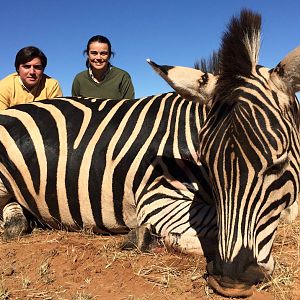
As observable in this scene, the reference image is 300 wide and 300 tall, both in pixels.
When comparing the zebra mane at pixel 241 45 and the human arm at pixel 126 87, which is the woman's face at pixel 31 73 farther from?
the zebra mane at pixel 241 45

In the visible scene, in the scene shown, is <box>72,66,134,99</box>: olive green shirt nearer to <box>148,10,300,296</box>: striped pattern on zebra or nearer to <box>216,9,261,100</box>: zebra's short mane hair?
<box>216,9,261,100</box>: zebra's short mane hair

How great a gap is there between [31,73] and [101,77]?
1309 mm

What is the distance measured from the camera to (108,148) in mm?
3545

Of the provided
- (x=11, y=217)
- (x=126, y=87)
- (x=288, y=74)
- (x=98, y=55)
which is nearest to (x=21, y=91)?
(x=98, y=55)

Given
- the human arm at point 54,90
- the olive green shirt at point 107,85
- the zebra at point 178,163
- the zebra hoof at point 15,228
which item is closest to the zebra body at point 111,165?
the zebra at point 178,163

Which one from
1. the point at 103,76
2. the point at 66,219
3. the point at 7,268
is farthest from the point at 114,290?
the point at 103,76

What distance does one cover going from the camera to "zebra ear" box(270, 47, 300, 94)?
2377 mm

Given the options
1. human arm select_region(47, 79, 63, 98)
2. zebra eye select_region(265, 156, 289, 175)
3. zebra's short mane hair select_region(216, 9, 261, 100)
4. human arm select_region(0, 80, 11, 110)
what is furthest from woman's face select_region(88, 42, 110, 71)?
zebra eye select_region(265, 156, 289, 175)

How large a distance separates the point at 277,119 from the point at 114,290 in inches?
55.3

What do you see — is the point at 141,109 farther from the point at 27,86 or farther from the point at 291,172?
the point at 27,86

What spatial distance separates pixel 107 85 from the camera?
247 inches

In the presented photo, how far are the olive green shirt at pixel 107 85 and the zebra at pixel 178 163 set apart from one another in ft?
7.08

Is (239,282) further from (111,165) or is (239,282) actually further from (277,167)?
(111,165)

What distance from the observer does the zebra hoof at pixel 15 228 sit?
12.0 feet
